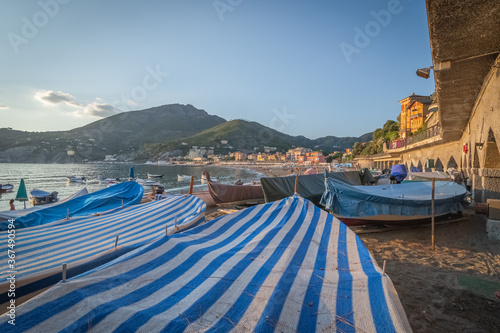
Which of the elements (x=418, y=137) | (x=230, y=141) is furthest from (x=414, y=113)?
(x=230, y=141)

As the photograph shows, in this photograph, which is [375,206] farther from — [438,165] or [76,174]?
[76,174]

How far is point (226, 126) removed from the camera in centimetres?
18375

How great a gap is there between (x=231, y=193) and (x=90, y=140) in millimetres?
172816

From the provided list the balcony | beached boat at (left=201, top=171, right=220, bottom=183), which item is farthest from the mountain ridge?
the balcony

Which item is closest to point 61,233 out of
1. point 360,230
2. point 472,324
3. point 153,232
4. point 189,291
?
point 153,232

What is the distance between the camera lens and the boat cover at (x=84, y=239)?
311 centimetres

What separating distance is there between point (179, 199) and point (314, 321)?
5451mm

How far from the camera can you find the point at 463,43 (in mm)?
5754

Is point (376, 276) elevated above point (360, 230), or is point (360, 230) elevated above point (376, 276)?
point (376, 276)

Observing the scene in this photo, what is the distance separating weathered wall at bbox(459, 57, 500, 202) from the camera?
699 cm

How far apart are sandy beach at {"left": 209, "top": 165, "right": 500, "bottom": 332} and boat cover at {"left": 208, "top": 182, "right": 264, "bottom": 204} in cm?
716

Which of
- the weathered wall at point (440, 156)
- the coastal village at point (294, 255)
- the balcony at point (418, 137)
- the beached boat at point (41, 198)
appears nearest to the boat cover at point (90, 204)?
the coastal village at point (294, 255)

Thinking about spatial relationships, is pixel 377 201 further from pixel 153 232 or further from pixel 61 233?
pixel 61 233

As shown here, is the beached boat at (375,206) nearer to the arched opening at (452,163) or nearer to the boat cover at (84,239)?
the boat cover at (84,239)
